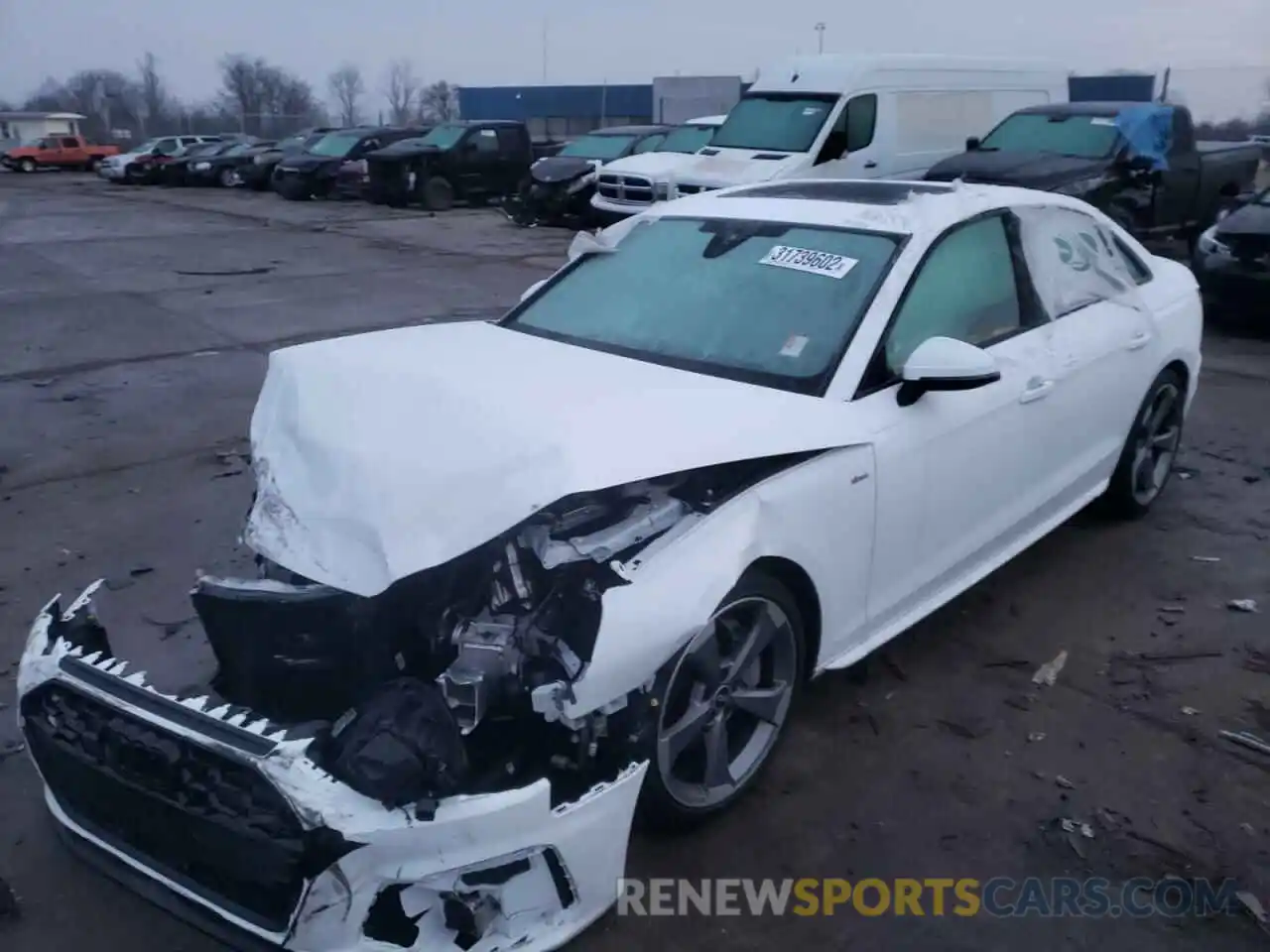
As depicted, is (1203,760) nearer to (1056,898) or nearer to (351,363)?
(1056,898)

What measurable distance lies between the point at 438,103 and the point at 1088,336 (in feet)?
227

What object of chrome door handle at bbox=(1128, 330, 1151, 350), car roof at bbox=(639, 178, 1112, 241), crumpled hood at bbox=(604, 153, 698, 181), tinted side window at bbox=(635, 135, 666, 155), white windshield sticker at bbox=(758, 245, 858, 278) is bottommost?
chrome door handle at bbox=(1128, 330, 1151, 350)

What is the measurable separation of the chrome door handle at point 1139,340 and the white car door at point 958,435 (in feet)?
2.22

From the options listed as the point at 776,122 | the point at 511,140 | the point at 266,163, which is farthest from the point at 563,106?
the point at 776,122

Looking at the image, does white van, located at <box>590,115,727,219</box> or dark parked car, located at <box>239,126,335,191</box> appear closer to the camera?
white van, located at <box>590,115,727,219</box>

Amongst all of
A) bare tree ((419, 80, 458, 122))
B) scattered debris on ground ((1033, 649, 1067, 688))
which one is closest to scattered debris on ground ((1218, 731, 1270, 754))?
scattered debris on ground ((1033, 649, 1067, 688))

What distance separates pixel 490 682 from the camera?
103 inches

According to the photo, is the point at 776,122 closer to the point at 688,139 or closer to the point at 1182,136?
the point at 688,139

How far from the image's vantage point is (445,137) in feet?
74.3

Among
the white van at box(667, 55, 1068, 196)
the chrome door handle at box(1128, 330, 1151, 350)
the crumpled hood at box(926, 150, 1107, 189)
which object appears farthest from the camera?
the white van at box(667, 55, 1068, 196)

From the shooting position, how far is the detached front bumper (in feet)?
7.53

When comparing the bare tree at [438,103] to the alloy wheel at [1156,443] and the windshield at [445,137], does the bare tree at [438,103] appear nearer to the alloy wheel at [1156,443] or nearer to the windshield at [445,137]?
the windshield at [445,137]

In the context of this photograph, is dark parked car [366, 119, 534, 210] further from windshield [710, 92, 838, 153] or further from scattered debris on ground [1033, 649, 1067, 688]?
scattered debris on ground [1033, 649, 1067, 688]

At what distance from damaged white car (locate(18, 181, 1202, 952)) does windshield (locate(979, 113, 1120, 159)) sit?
898 centimetres
